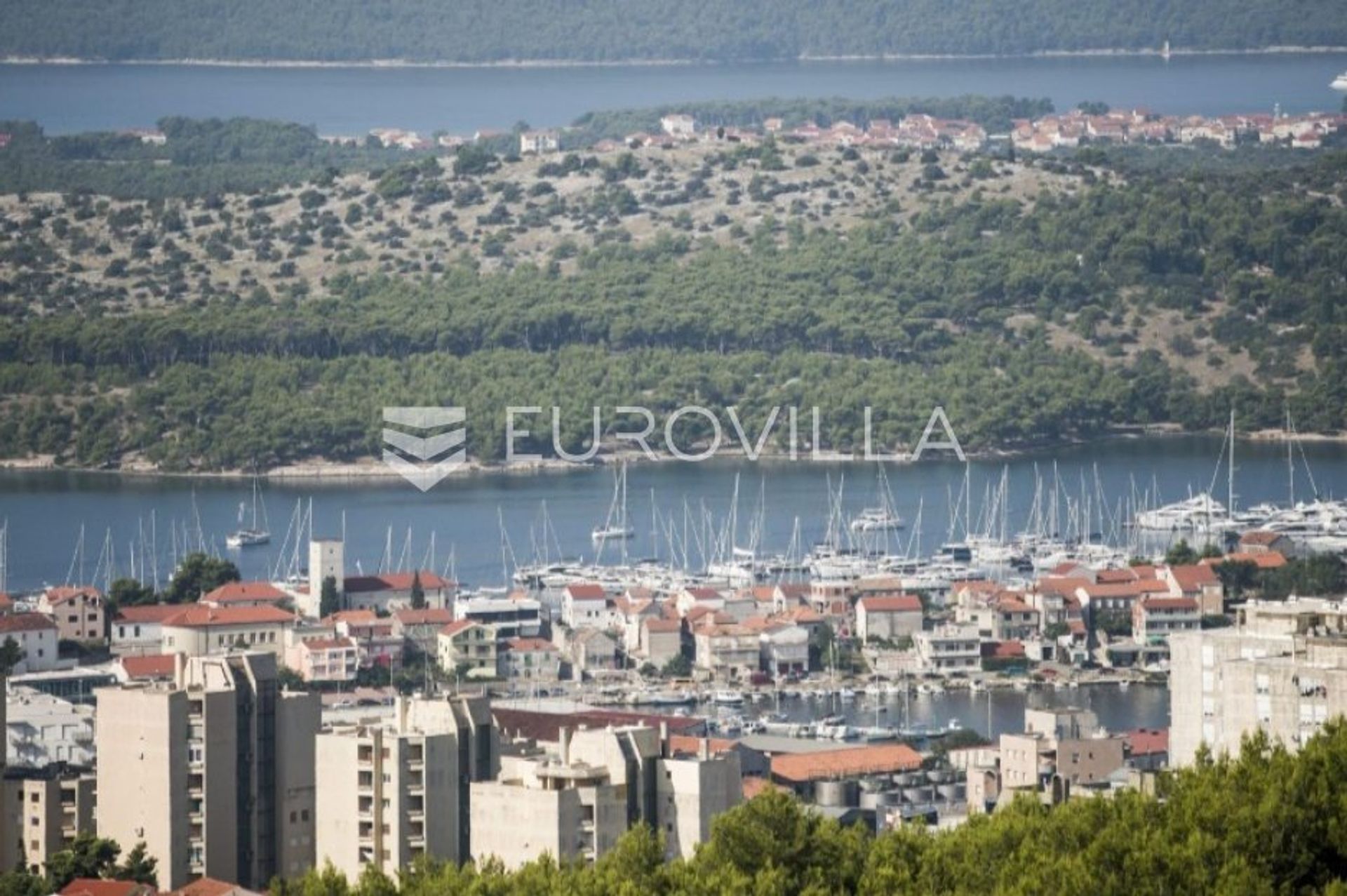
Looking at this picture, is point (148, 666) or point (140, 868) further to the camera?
point (148, 666)

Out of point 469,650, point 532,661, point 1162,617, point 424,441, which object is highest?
point 424,441

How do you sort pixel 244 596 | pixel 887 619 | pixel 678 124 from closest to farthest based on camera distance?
pixel 244 596 → pixel 887 619 → pixel 678 124

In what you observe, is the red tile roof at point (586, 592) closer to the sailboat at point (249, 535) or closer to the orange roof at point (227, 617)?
the orange roof at point (227, 617)

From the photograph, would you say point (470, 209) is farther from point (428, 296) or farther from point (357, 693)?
point (357, 693)

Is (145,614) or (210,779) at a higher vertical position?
(145,614)

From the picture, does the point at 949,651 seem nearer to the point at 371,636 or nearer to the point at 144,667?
the point at 371,636

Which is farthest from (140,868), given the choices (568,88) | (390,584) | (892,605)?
(568,88)

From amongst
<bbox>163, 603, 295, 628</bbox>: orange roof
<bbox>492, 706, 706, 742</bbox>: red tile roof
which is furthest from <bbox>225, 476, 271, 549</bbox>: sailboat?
<bbox>492, 706, 706, 742</bbox>: red tile roof
